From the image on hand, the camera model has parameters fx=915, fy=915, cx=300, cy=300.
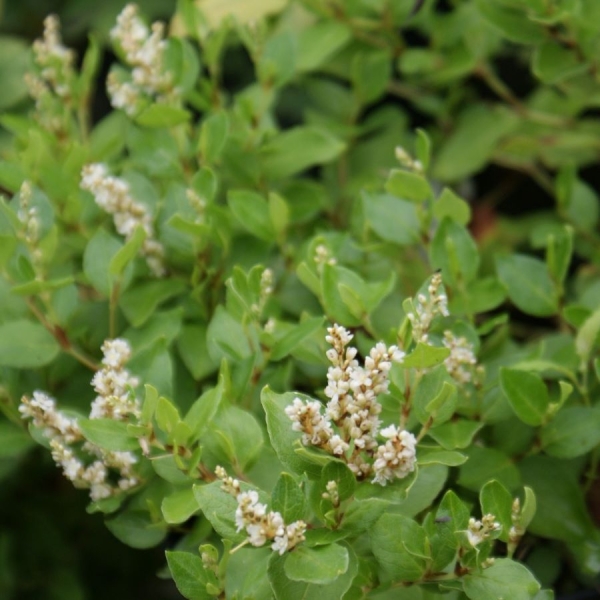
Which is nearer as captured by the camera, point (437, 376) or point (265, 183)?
point (437, 376)

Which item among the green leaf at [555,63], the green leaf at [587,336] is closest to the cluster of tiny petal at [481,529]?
the green leaf at [587,336]

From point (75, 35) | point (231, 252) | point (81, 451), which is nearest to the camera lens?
point (81, 451)

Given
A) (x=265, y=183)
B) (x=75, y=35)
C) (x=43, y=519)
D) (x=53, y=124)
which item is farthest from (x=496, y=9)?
(x=75, y=35)

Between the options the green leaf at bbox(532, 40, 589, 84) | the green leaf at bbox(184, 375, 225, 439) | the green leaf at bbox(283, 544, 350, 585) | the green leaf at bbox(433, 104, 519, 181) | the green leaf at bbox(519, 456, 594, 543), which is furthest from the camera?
the green leaf at bbox(433, 104, 519, 181)

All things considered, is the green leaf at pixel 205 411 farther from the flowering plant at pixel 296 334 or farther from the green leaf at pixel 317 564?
the green leaf at pixel 317 564

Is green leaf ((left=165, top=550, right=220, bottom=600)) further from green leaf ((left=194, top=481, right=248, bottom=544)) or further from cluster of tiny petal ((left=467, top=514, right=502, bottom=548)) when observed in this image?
cluster of tiny petal ((left=467, top=514, right=502, bottom=548))

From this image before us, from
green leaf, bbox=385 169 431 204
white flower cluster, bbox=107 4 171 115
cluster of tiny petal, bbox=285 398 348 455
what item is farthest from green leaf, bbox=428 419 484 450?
white flower cluster, bbox=107 4 171 115

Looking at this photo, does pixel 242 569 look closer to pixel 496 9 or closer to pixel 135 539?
pixel 135 539
